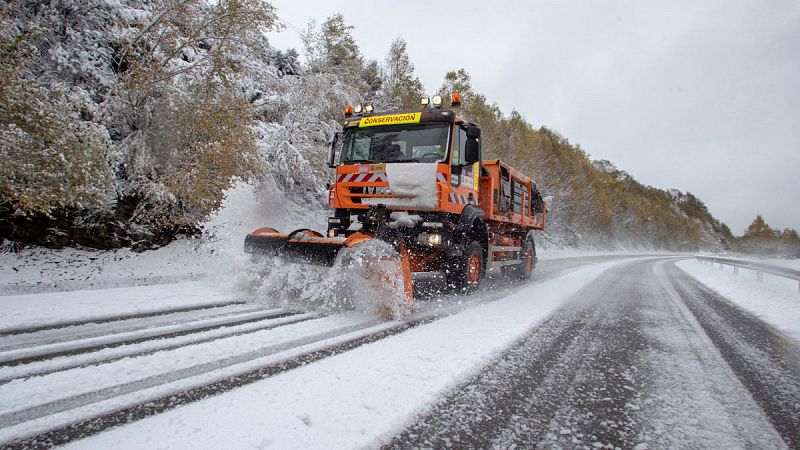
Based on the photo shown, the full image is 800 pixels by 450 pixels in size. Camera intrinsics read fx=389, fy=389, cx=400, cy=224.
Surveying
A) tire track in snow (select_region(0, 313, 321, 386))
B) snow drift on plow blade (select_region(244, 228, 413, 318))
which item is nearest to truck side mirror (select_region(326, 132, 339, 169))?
snow drift on plow blade (select_region(244, 228, 413, 318))

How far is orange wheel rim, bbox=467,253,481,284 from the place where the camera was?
6918 mm

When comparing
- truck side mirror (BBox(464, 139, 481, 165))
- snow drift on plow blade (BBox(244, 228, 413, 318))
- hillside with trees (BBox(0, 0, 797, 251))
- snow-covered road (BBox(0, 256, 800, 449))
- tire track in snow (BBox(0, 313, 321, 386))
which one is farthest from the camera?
truck side mirror (BBox(464, 139, 481, 165))

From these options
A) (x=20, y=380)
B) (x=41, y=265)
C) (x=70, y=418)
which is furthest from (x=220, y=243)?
(x=70, y=418)

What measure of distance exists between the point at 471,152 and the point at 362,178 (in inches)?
72.9

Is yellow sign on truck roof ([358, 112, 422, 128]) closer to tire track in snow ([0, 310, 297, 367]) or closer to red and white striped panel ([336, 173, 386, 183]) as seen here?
red and white striped panel ([336, 173, 386, 183])

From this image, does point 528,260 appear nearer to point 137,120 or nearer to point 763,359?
point 763,359

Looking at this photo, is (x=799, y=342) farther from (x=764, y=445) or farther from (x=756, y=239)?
(x=756, y=239)

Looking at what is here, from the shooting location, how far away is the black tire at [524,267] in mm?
10570

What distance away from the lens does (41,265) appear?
745 cm

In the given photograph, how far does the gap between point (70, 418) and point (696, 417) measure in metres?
3.77

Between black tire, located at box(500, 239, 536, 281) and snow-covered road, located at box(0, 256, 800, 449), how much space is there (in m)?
5.37

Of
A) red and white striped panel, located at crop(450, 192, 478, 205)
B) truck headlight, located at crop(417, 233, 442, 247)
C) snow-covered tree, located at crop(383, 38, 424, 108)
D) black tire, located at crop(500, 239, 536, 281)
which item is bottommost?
black tire, located at crop(500, 239, 536, 281)

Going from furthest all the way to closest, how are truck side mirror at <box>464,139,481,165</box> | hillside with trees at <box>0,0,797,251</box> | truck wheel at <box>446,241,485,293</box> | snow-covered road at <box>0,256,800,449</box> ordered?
1. truck wheel at <box>446,241,485,293</box>
2. truck side mirror at <box>464,139,481,165</box>
3. hillside with trees at <box>0,0,797,251</box>
4. snow-covered road at <box>0,256,800,449</box>

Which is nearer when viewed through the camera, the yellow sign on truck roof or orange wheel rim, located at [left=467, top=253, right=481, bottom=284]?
the yellow sign on truck roof
